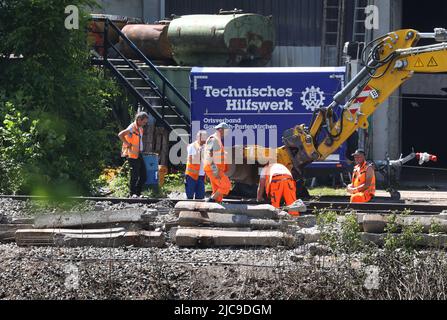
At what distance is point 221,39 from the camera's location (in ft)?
74.3

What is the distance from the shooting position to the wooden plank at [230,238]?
41.0 ft

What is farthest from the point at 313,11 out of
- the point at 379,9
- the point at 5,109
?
the point at 5,109

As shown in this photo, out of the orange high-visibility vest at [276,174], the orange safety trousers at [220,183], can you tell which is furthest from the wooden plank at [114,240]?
the orange safety trousers at [220,183]

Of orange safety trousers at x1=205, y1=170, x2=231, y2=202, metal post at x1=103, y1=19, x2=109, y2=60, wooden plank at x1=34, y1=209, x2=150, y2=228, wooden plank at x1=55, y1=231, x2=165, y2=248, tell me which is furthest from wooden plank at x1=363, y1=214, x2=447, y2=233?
metal post at x1=103, y1=19, x2=109, y2=60

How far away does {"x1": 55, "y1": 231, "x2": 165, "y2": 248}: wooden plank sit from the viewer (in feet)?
41.7

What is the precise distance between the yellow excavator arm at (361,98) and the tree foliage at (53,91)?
3.87 meters

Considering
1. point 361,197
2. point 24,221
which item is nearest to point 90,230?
point 24,221

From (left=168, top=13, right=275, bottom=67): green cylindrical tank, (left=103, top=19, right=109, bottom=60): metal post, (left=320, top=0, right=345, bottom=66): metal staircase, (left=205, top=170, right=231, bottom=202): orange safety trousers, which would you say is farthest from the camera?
(left=320, top=0, right=345, bottom=66): metal staircase

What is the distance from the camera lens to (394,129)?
2275 centimetres

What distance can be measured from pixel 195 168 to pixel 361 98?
10.8ft

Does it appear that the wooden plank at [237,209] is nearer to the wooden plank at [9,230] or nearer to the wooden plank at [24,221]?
the wooden plank at [24,221]

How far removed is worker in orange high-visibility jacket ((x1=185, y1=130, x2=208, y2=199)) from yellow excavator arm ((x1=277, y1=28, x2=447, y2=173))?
1638mm

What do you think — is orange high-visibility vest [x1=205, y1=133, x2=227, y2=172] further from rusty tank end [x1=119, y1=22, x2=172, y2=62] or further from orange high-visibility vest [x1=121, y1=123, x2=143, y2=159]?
rusty tank end [x1=119, y1=22, x2=172, y2=62]

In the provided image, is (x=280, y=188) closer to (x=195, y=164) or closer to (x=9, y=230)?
(x=195, y=164)
